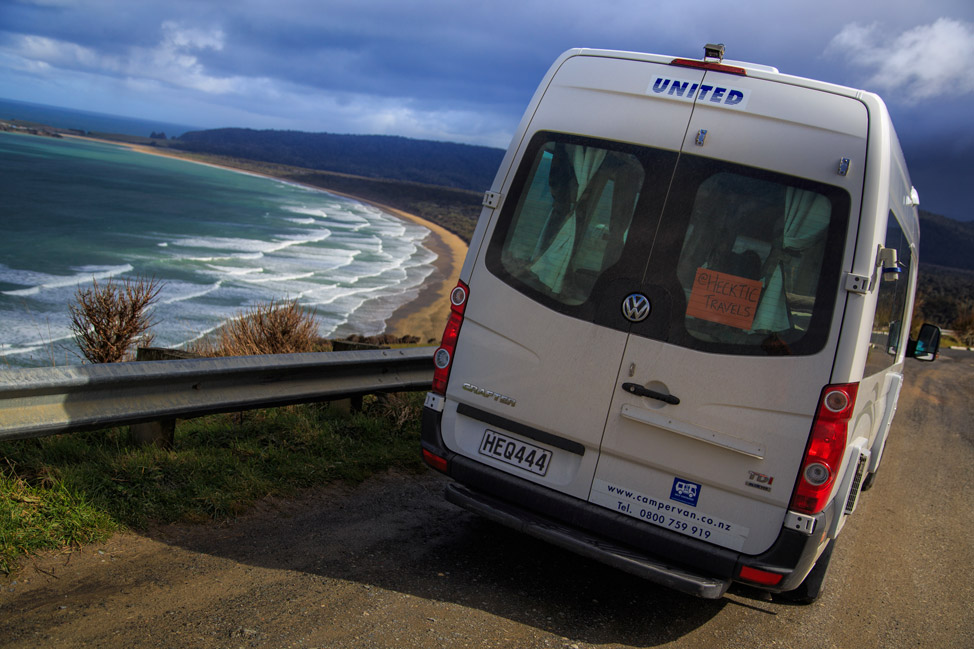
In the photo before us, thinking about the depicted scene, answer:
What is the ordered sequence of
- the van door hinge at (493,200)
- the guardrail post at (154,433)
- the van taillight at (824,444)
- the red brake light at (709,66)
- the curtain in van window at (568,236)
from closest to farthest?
the van taillight at (824,444) → the red brake light at (709,66) → the curtain in van window at (568,236) → the van door hinge at (493,200) → the guardrail post at (154,433)

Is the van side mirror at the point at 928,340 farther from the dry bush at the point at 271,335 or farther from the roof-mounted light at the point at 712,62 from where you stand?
the dry bush at the point at 271,335

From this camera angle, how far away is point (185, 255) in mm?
36656

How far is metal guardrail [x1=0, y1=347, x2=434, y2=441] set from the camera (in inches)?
151

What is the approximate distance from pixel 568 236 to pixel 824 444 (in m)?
1.55

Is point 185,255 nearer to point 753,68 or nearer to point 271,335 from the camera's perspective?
point 271,335

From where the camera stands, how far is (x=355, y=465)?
542 cm

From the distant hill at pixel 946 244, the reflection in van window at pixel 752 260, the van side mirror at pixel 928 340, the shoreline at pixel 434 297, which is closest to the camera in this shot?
the reflection in van window at pixel 752 260

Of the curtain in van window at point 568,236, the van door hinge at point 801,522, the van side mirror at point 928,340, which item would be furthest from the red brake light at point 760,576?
the van side mirror at point 928,340

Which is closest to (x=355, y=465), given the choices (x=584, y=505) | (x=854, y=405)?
(x=584, y=505)

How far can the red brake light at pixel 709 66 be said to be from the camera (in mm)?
3924

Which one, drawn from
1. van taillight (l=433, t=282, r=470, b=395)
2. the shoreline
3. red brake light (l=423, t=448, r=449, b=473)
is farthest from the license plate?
the shoreline

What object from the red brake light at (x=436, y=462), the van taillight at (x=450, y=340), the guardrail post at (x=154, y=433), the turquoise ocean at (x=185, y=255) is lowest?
the turquoise ocean at (x=185, y=255)

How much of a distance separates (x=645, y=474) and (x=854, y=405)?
0.99m

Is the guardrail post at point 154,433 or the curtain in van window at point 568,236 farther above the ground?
the curtain in van window at point 568,236
